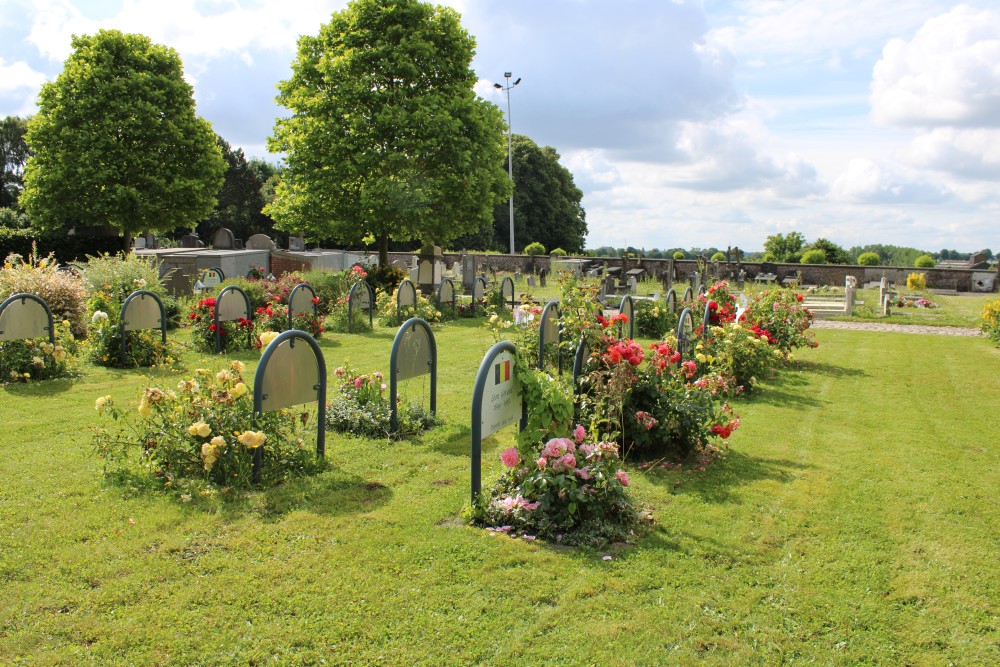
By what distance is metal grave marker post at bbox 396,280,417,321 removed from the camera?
51.3 ft

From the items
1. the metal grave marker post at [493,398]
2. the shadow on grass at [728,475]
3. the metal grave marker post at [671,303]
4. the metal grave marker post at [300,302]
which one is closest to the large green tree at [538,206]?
the metal grave marker post at [671,303]

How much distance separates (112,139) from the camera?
24.2 meters

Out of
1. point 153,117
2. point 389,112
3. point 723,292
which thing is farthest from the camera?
point 153,117

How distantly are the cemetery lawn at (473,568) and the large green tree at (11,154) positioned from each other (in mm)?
51425

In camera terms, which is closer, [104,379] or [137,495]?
[137,495]

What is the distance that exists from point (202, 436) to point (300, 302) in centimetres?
810

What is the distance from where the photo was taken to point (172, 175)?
83.9 ft

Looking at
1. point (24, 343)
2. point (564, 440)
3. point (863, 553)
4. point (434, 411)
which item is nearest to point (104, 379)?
point (24, 343)

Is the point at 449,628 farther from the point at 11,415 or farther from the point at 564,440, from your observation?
the point at 11,415

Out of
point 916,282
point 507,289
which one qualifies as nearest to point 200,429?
point 507,289

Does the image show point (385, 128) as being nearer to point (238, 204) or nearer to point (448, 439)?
point (448, 439)

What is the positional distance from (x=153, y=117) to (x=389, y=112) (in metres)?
10.8

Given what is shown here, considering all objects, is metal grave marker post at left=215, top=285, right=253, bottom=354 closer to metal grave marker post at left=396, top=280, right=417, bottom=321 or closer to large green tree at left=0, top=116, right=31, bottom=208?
metal grave marker post at left=396, top=280, right=417, bottom=321

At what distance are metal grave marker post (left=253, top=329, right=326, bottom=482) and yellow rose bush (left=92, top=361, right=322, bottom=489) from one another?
110 mm
